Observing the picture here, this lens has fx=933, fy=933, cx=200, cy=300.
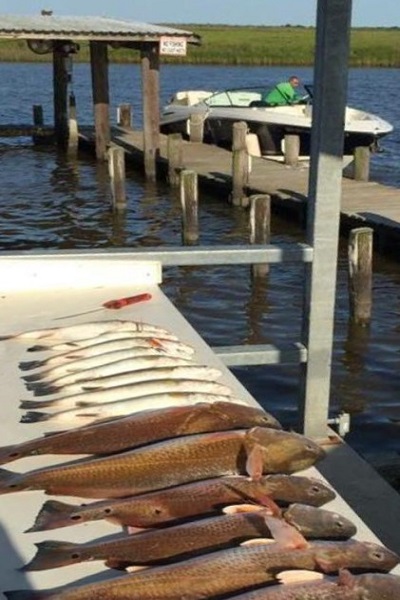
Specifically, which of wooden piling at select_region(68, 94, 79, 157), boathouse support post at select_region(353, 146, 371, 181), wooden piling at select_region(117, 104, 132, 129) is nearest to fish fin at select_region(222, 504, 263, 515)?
boathouse support post at select_region(353, 146, 371, 181)

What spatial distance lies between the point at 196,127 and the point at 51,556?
24704 mm

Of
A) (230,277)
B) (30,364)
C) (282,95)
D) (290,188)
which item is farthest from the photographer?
(282,95)

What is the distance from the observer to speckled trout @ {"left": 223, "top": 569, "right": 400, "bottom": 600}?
2.30 meters

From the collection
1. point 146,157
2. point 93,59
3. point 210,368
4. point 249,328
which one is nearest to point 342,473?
point 210,368

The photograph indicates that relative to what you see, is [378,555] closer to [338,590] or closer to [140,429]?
[338,590]

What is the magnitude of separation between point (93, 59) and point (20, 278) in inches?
851

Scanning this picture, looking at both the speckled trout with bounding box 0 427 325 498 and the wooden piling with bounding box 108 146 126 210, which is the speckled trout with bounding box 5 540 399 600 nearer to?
the speckled trout with bounding box 0 427 325 498

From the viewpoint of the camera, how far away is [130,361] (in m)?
3.97

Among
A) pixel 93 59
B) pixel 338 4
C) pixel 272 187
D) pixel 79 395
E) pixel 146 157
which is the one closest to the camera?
pixel 79 395

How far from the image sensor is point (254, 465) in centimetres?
288

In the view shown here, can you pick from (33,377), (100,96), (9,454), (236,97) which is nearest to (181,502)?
(9,454)

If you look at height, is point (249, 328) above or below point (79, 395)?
below

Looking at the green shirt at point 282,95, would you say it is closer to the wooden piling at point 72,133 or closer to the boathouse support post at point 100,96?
the boathouse support post at point 100,96

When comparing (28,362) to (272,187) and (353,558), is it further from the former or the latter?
(272,187)
